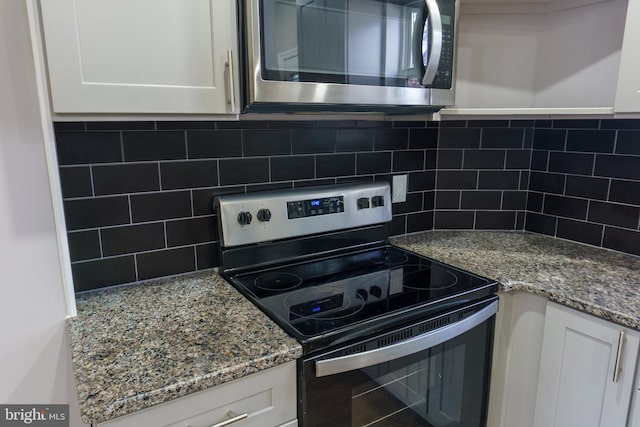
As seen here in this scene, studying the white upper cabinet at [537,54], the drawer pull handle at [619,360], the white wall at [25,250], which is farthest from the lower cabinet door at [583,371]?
the white wall at [25,250]

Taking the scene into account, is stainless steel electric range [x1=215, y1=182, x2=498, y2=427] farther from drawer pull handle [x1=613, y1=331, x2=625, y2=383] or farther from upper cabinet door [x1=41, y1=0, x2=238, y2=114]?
upper cabinet door [x1=41, y1=0, x2=238, y2=114]

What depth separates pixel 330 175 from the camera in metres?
1.64

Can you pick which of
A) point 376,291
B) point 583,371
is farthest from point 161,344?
point 583,371

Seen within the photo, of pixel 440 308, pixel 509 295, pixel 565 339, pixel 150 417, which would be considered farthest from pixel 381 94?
pixel 150 417

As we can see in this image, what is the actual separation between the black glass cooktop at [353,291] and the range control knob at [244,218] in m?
0.17

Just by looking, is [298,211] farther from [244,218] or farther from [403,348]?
[403,348]

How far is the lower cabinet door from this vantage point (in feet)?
3.70

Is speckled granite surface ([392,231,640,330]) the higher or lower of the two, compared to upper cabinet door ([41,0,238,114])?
lower

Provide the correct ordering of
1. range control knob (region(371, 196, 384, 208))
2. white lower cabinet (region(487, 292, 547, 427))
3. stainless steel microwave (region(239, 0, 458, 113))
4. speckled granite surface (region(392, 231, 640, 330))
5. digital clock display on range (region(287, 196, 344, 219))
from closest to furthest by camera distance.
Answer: stainless steel microwave (region(239, 0, 458, 113)), speckled granite surface (region(392, 231, 640, 330)), white lower cabinet (region(487, 292, 547, 427)), digital clock display on range (region(287, 196, 344, 219)), range control knob (region(371, 196, 384, 208))

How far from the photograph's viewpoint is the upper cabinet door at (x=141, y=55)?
896 millimetres

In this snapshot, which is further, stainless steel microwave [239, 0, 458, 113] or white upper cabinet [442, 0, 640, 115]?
white upper cabinet [442, 0, 640, 115]

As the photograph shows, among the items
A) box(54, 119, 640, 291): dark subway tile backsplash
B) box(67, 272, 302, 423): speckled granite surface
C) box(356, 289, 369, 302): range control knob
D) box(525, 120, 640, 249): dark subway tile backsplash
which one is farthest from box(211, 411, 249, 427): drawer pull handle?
box(525, 120, 640, 249): dark subway tile backsplash

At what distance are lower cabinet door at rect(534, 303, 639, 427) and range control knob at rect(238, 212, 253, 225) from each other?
3.15 feet

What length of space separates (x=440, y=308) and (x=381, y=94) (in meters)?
0.64
